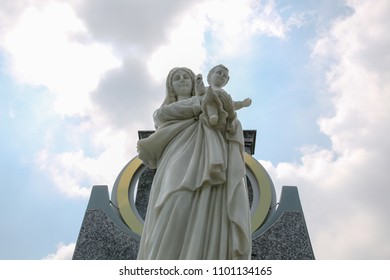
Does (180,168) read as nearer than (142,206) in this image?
Yes

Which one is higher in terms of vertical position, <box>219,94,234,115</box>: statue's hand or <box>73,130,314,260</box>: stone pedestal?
<box>73,130,314,260</box>: stone pedestal

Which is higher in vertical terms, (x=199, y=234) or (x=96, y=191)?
(x=96, y=191)

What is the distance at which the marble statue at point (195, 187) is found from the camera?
152 inches

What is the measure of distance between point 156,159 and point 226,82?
3.33ft

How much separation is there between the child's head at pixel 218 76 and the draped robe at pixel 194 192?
0.80 ft

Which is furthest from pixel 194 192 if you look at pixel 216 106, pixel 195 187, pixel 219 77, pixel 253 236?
pixel 253 236

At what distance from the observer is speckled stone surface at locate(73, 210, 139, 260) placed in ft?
25.7

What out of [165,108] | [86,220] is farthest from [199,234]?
[86,220]

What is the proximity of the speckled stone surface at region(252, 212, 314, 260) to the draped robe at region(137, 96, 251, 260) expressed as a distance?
3632mm

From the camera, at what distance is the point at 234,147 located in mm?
4520

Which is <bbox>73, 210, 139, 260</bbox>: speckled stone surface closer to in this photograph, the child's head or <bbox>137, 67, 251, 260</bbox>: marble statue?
<bbox>137, 67, 251, 260</bbox>: marble statue

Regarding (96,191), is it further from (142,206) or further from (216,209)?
(216,209)

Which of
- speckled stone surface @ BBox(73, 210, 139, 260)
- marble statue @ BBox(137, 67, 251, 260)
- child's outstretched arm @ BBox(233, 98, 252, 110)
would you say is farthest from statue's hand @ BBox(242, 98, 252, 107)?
speckled stone surface @ BBox(73, 210, 139, 260)

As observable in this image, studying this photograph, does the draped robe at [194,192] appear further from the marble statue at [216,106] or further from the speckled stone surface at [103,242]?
the speckled stone surface at [103,242]
